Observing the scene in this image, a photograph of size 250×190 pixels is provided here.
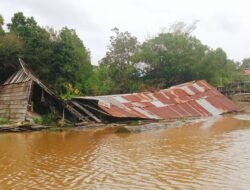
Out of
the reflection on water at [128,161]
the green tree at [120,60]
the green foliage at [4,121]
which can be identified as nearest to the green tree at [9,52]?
the green foliage at [4,121]

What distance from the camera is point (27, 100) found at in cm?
1911

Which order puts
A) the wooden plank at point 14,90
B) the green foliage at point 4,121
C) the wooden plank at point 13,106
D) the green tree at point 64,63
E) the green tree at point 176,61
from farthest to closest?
1. the green tree at point 176,61
2. the green tree at point 64,63
3. the wooden plank at point 14,90
4. the wooden plank at point 13,106
5. the green foliage at point 4,121

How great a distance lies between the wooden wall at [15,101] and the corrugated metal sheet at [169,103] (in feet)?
10.5

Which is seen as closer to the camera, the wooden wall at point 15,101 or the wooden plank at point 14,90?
the wooden wall at point 15,101

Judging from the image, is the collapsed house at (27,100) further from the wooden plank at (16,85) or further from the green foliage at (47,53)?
the green foliage at (47,53)

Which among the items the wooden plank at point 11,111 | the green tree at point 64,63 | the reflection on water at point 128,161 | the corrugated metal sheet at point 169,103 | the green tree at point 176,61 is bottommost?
the reflection on water at point 128,161

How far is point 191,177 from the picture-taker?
8.02m

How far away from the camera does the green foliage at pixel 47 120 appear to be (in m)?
19.0

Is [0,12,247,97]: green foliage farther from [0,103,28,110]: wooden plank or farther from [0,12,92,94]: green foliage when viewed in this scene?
[0,103,28,110]: wooden plank

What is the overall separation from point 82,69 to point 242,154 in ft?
59.4

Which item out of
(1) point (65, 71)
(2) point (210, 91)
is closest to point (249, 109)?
(2) point (210, 91)

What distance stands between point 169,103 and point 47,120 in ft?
27.2

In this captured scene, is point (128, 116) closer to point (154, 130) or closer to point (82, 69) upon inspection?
point (154, 130)

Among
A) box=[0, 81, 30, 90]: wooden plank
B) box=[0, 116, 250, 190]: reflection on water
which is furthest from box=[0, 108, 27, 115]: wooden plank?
box=[0, 116, 250, 190]: reflection on water
